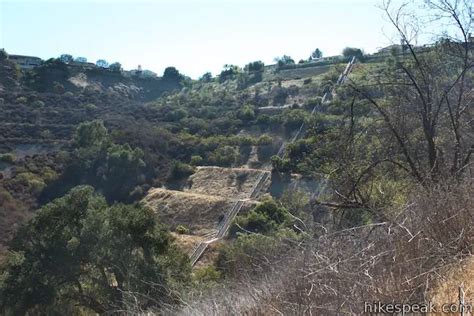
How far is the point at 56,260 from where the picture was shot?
451 inches

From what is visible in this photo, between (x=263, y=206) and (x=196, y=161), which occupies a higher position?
(x=196, y=161)

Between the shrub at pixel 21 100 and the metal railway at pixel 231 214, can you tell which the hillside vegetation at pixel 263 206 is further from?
the shrub at pixel 21 100

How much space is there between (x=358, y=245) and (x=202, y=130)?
3510 centimetres

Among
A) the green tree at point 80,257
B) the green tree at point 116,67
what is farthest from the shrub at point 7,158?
the green tree at point 116,67

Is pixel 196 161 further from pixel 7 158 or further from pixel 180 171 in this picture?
pixel 7 158

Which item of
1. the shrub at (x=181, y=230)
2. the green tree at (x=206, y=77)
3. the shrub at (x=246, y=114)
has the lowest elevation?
the shrub at (x=181, y=230)

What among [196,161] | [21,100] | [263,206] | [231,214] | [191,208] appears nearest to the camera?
[263,206]

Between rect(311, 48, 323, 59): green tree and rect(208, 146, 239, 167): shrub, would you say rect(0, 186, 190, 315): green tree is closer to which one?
rect(208, 146, 239, 167): shrub

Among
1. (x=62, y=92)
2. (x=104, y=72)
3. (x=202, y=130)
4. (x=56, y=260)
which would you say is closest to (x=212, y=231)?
(x=56, y=260)

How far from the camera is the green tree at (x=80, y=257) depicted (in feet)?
36.2

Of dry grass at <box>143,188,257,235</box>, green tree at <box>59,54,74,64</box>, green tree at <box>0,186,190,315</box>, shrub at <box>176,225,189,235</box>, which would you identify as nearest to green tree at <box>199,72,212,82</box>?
green tree at <box>59,54,74,64</box>

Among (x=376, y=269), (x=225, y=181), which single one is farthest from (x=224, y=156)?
(x=376, y=269)

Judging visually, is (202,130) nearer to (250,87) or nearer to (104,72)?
(250,87)

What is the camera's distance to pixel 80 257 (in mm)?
11695
